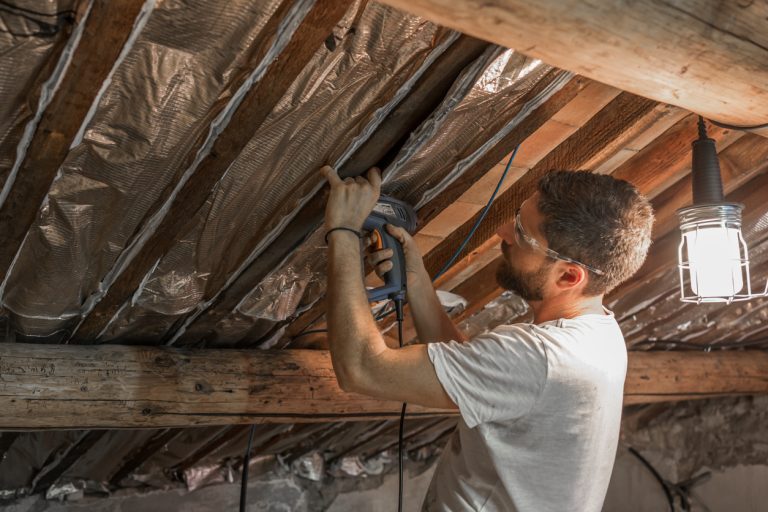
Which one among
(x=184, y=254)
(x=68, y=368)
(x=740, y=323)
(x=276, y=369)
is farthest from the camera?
(x=740, y=323)

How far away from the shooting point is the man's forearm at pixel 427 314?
81.4 inches

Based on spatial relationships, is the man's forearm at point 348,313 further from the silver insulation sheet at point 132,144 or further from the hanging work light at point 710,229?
the hanging work light at point 710,229

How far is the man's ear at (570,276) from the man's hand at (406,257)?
362mm

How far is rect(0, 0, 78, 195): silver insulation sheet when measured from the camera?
1.30m

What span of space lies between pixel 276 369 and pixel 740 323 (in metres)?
2.15

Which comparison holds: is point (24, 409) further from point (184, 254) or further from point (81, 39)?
point (81, 39)

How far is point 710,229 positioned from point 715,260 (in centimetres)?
9

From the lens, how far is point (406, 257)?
202 cm

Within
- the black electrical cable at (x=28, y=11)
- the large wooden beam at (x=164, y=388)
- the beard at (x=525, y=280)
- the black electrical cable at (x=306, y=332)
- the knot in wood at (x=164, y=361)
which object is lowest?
the large wooden beam at (x=164, y=388)

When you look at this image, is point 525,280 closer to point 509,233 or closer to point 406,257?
point 509,233

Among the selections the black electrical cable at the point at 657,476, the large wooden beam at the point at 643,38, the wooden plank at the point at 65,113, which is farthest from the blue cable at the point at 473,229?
the black electrical cable at the point at 657,476

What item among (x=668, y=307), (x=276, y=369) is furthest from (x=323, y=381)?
(x=668, y=307)

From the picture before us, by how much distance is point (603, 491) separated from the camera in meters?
1.90

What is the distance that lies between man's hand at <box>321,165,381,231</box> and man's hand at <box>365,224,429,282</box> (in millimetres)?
139
